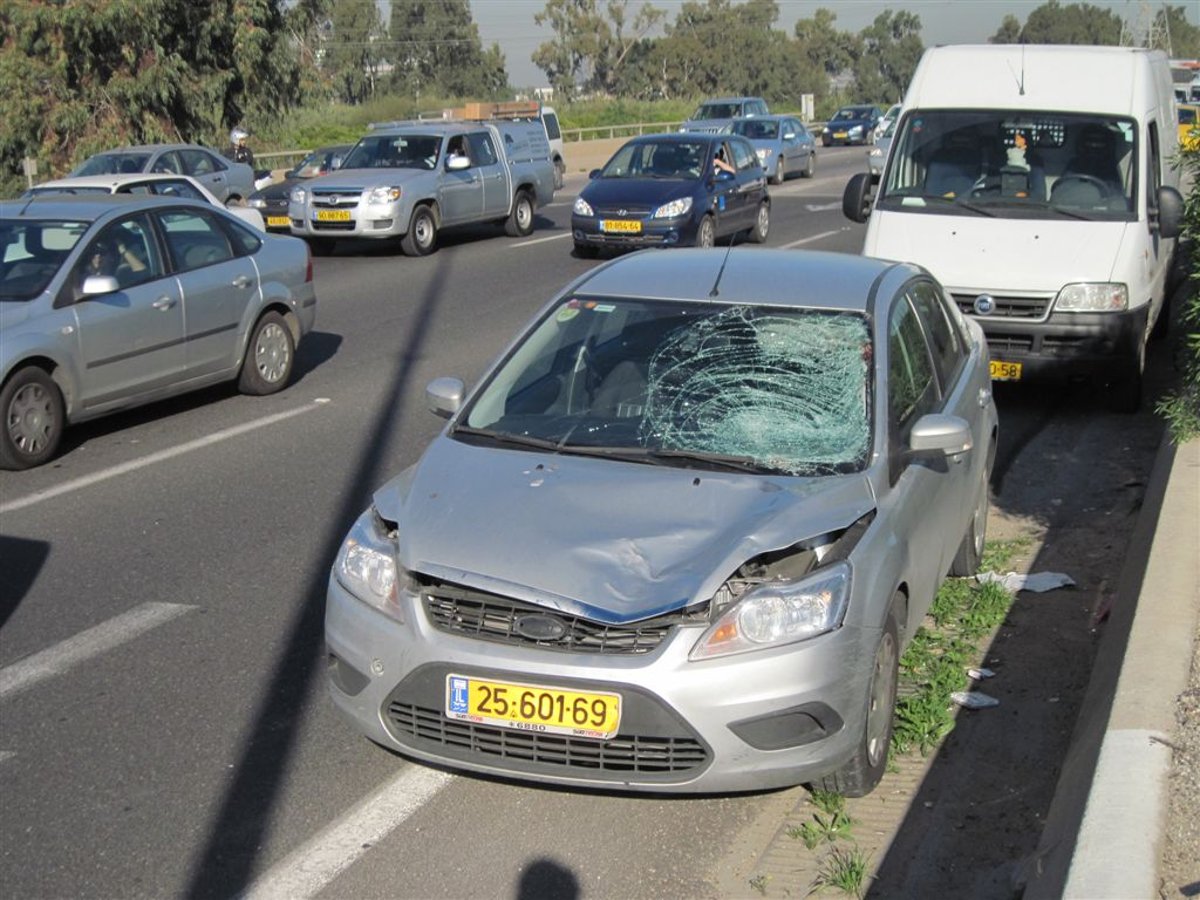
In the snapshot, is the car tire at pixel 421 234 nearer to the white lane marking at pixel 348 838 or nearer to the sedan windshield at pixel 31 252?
the sedan windshield at pixel 31 252

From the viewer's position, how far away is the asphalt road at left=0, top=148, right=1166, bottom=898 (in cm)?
450

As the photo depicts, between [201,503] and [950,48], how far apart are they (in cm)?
678

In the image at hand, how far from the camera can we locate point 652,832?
15.6 feet

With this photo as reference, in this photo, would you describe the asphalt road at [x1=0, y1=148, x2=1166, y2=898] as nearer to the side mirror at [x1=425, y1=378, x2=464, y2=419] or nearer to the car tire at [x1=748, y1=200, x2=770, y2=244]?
the side mirror at [x1=425, y1=378, x2=464, y2=419]

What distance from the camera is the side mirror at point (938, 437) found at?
5.36 metres

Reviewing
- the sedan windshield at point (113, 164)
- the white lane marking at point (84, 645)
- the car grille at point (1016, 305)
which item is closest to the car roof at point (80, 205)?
the white lane marking at point (84, 645)

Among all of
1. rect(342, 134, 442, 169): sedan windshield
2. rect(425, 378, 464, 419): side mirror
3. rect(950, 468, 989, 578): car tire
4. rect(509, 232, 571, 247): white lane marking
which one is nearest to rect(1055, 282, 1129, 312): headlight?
rect(950, 468, 989, 578): car tire

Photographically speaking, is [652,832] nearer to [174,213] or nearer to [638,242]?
[174,213]

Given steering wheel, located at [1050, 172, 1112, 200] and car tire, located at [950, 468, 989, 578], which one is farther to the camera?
steering wheel, located at [1050, 172, 1112, 200]

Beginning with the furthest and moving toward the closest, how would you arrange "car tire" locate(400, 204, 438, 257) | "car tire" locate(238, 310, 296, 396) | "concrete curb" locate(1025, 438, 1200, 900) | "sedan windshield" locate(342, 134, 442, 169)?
1. "sedan windshield" locate(342, 134, 442, 169)
2. "car tire" locate(400, 204, 438, 257)
3. "car tire" locate(238, 310, 296, 396)
4. "concrete curb" locate(1025, 438, 1200, 900)

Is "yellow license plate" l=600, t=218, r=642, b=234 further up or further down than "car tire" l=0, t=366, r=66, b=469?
further down

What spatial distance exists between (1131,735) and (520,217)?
67.6 feet

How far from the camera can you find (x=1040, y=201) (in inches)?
432

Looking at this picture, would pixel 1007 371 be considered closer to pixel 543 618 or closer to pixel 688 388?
pixel 688 388
